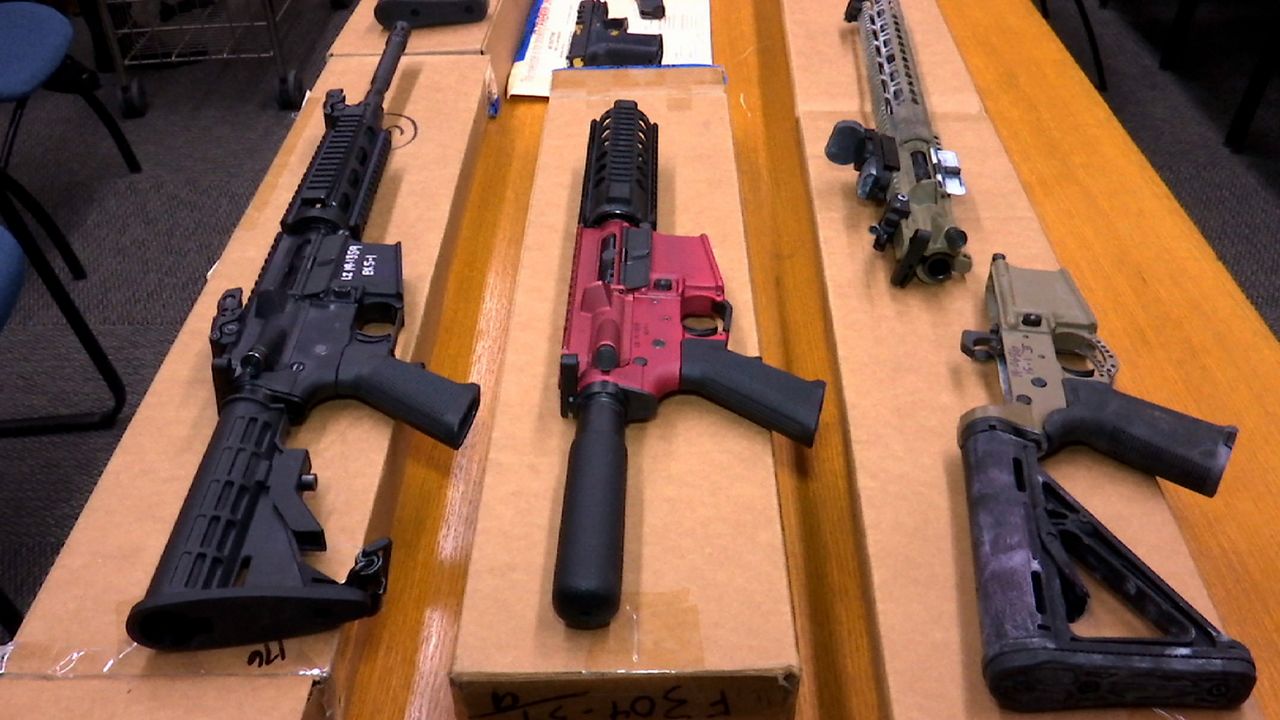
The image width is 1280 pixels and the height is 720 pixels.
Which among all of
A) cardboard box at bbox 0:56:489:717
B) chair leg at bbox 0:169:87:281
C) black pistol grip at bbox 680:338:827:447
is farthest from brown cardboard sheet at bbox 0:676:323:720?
chair leg at bbox 0:169:87:281

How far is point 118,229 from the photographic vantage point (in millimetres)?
2803

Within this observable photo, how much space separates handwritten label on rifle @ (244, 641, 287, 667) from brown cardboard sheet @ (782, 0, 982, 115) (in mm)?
1465

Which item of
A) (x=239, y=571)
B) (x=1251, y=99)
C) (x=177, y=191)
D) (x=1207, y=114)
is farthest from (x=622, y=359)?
(x=1207, y=114)

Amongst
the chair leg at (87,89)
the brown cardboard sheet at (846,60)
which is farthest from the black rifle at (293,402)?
the chair leg at (87,89)

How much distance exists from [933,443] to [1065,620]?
0.37 m

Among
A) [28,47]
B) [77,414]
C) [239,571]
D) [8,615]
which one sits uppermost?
[239,571]

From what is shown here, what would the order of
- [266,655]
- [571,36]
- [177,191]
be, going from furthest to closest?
[177,191] → [571,36] → [266,655]

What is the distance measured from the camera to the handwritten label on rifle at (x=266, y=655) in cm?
111

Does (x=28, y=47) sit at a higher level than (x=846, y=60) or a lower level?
lower

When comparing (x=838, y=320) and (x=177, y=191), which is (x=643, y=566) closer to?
(x=838, y=320)

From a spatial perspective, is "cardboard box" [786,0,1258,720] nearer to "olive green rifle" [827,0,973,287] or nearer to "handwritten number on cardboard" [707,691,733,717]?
"olive green rifle" [827,0,973,287]

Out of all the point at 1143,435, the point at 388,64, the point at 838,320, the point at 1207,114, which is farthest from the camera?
the point at 1207,114

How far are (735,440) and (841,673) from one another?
342mm

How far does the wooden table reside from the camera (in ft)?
4.07
